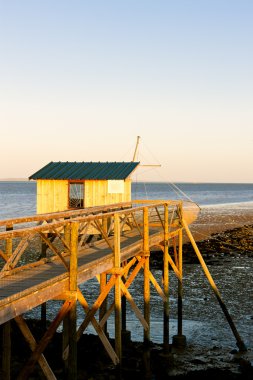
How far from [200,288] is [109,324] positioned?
268 inches

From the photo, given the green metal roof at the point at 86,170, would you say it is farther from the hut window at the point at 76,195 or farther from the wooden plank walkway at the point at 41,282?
the wooden plank walkway at the point at 41,282

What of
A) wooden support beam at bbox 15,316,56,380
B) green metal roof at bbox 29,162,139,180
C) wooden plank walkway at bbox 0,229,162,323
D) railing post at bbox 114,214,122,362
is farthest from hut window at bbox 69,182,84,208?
wooden support beam at bbox 15,316,56,380

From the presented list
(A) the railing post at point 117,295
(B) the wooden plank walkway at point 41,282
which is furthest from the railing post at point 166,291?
(A) the railing post at point 117,295

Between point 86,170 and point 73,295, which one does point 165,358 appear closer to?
point 73,295

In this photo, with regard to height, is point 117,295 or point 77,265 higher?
point 77,265

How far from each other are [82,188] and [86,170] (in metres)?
0.94

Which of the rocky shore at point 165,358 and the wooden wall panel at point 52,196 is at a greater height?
the wooden wall panel at point 52,196

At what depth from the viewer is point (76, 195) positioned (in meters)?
25.4

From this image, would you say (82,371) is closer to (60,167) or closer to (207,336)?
(207,336)

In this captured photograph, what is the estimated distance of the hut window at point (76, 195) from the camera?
23984mm

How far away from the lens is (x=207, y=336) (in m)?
16.5

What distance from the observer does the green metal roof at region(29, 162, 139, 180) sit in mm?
24050

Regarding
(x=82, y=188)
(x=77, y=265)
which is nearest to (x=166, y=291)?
(x=77, y=265)

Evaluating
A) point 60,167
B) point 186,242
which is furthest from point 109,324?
point 186,242
